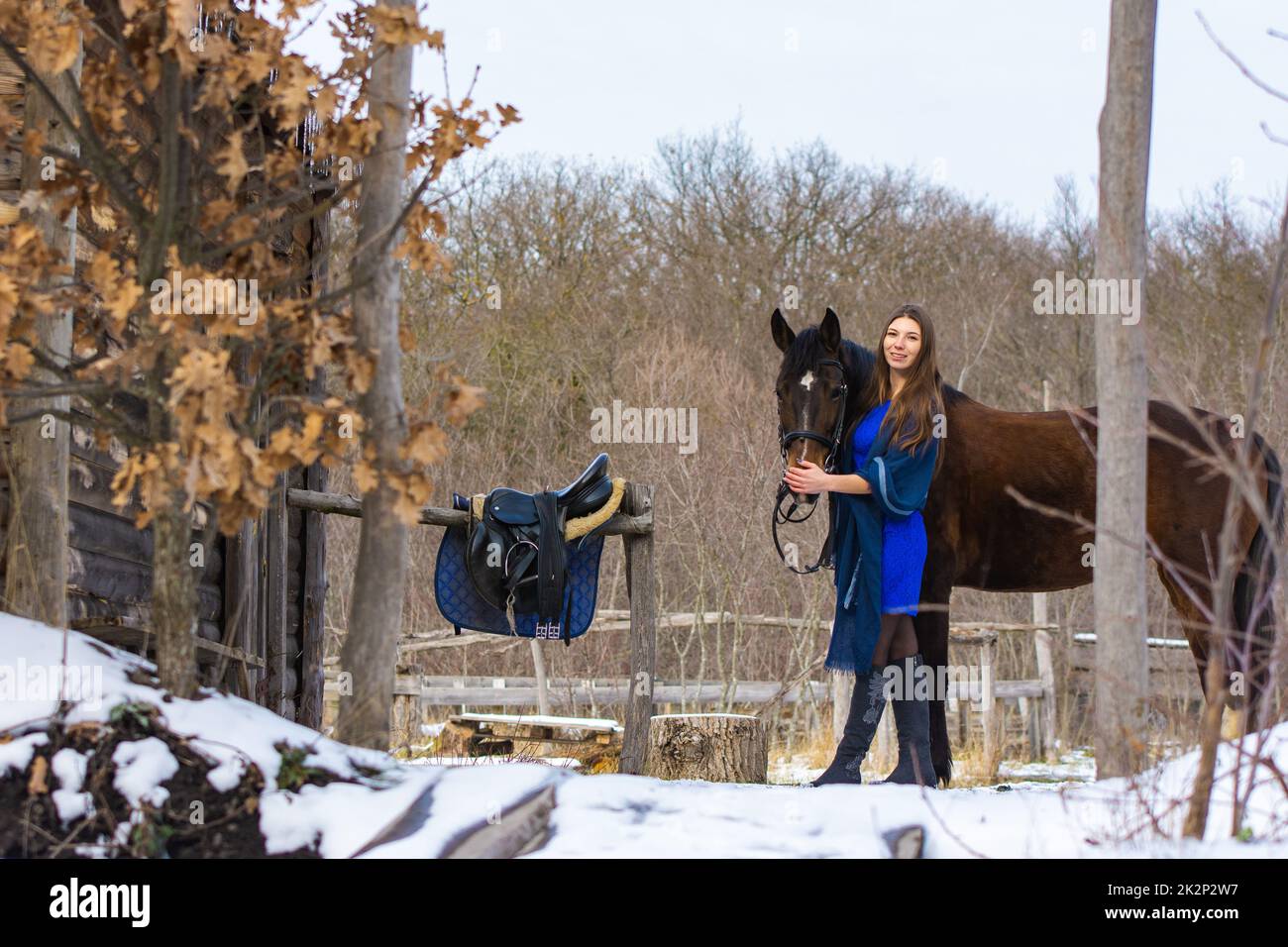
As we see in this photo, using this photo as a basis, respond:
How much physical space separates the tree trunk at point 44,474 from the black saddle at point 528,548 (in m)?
2.16

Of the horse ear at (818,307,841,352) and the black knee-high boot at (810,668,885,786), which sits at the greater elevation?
the horse ear at (818,307,841,352)

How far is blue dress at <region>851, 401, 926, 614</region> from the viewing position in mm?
5219

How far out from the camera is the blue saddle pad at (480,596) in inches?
259

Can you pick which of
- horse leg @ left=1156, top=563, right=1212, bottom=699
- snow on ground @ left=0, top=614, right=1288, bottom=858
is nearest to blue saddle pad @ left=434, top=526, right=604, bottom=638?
snow on ground @ left=0, top=614, right=1288, bottom=858

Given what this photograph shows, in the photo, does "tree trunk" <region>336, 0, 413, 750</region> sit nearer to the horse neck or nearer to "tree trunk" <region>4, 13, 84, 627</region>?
"tree trunk" <region>4, 13, 84, 627</region>

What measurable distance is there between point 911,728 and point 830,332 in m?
1.53

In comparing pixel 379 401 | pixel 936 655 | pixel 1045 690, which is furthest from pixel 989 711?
pixel 379 401

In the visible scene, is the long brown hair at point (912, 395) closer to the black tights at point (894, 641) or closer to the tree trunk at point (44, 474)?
the black tights at point (894, 641)

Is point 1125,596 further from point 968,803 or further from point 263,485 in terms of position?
point 263,485

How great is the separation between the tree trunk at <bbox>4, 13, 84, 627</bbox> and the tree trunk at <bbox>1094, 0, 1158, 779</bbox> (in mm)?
3458

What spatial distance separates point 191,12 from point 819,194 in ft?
64.1

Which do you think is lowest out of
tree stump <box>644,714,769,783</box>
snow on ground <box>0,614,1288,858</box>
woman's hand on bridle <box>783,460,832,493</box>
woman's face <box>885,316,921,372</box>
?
tree stump <box>644,714,769,783</box>

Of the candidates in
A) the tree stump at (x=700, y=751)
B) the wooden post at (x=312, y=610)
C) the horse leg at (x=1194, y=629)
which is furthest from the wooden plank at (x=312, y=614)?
the horse leg at (x=1194, y=629)
